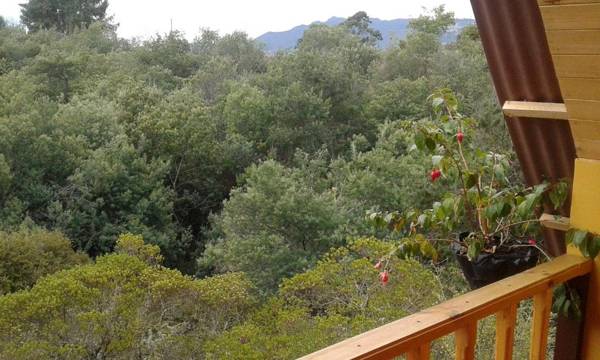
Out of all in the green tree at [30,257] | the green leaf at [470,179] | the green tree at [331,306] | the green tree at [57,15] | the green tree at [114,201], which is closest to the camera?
the green leaf at [470,179]

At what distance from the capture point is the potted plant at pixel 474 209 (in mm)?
1512

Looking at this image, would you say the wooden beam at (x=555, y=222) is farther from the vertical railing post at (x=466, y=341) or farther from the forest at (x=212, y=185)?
the forest at (x=212, y=185)

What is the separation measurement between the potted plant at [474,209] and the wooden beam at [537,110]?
7.1 inches

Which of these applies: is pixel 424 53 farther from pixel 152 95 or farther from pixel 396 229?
pixel 396 229

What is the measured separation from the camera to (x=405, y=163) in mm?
9430

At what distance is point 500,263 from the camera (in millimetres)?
1512

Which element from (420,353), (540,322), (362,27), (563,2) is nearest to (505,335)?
(540,322)

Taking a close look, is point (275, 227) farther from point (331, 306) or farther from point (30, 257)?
point (30, 257)

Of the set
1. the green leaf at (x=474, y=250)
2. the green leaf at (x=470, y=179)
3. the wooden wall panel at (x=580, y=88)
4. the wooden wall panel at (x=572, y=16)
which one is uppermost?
the wooden wall panel at (x=572, y=16)

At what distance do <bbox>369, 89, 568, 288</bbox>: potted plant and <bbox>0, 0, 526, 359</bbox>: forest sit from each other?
8.81 ft

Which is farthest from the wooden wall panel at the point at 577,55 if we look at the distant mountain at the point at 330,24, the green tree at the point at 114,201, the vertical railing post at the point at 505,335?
the distant mountain at the point at 330,24

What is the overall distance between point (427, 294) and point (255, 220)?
13.1ft

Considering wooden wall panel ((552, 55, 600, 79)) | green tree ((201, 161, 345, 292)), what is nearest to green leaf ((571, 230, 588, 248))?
wooden wall panel ((552, 55, 600, 79))

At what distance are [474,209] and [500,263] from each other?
173 mm
